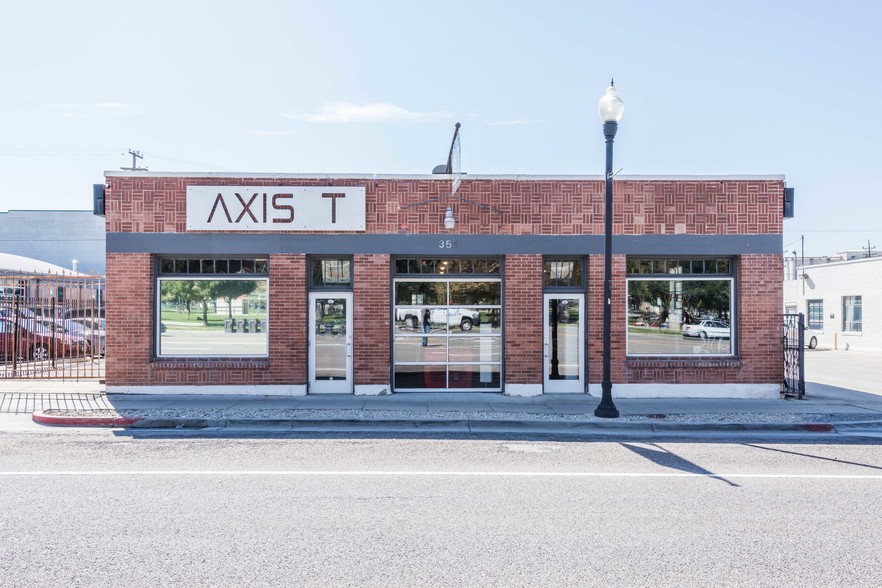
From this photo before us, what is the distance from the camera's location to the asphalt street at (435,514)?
454cm

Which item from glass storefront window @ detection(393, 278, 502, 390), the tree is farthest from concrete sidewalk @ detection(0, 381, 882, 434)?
the tree

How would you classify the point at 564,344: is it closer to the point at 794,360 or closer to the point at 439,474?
the point at 794,360

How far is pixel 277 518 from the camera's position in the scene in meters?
5.66

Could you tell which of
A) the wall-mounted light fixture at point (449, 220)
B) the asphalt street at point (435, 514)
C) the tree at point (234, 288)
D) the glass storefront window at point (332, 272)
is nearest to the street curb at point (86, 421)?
the asphalt street at point (435, 514)

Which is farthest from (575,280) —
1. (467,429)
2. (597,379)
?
(467,429)

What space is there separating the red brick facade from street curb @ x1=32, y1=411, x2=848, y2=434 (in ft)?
8.46

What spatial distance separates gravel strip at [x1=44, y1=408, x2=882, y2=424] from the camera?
34.5ft

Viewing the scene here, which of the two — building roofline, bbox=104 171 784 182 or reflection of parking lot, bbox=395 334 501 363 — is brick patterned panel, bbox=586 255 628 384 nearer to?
building roofline, bbox=104 171 784 182

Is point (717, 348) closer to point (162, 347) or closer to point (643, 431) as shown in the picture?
point (643, 431)

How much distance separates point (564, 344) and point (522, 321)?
1112 mm

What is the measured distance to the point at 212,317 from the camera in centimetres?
1298

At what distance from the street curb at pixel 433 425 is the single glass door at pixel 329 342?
2.78m

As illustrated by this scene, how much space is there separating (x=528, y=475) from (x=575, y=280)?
6.75 m

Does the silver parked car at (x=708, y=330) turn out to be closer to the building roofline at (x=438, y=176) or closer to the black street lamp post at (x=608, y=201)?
the building roofline at (x=438, y=176)
